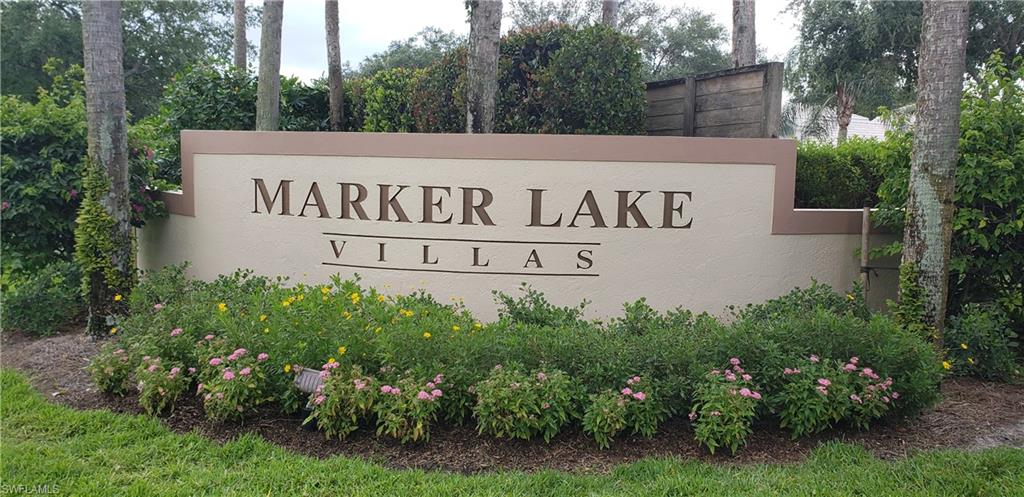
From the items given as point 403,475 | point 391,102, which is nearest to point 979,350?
point 403,475

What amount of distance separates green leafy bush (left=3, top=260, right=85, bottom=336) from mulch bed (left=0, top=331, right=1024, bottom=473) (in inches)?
98.4

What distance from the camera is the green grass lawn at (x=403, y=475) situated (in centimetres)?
384

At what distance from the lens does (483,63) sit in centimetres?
749

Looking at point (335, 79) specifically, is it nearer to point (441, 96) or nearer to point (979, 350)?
point (441, 96)

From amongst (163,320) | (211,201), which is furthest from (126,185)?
(163,320)

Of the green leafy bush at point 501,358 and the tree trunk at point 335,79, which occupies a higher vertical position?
the tree trunk at point 335,79

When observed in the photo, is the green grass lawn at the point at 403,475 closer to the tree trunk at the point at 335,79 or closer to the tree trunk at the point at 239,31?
the tree trunk at the point at 335,79

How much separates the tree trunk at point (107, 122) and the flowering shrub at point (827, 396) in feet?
18.8

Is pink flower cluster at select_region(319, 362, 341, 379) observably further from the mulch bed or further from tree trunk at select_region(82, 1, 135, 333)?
tree trunk at select_region(82, 1, 135, 333)

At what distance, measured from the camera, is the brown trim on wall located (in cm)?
639

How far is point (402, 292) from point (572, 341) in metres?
2.27

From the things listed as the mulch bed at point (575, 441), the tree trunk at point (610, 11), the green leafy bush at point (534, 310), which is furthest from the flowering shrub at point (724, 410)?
the tree trunk at point (610, 11)

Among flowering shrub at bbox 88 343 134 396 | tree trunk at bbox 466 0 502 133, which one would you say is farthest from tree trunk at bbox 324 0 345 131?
flowering shrub at bbox 88 343 134 396

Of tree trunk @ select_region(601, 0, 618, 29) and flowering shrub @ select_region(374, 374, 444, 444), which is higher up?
tree trunk @ select_region(601, 0, 618, 29)
